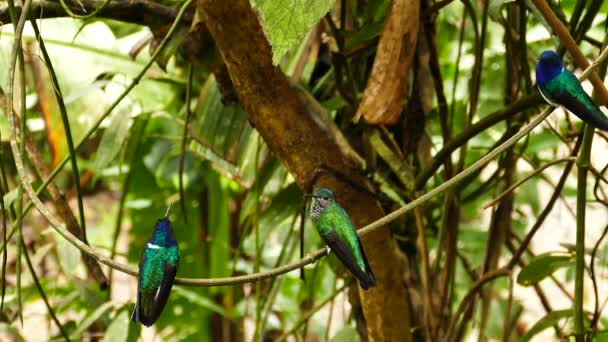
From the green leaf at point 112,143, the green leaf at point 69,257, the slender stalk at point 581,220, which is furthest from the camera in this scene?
the green leaf at point 112,143

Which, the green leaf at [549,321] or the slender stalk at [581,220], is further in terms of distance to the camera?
the green leaf at [549,321]

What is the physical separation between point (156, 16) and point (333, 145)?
0.26m

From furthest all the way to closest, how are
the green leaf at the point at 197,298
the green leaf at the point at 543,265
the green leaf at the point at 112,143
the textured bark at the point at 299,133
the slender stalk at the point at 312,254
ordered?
the green leaf at the point at 197,298 < the green leaf at the point at 112,143 < the green leaf at the point at 543,265 < the textured bark at the point at 299,133 < the slender stalk at the point at 312,254

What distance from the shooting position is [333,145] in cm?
99

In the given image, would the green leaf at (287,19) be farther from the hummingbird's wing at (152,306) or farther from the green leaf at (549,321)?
the green leaf at (549,321)

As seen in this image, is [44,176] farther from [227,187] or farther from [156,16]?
[227,187]

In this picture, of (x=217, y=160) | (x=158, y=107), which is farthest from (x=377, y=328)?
(x=158, y=107)

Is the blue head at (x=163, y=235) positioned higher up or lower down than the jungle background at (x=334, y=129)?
lower down

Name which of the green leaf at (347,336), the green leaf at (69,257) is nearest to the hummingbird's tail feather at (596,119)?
the green leaf at (347,336)

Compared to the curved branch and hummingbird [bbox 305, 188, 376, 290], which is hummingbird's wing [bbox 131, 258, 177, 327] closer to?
hummingbird [bbox 305, 188, 376, 290]

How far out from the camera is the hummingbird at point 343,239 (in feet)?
1.92

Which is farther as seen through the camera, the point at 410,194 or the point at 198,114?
the point at 198,114

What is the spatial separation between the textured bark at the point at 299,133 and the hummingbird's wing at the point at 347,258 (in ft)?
1.19

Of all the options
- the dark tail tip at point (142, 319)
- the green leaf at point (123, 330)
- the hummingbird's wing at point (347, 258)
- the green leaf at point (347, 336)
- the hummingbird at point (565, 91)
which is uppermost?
the green leaf at point (123, 330)
